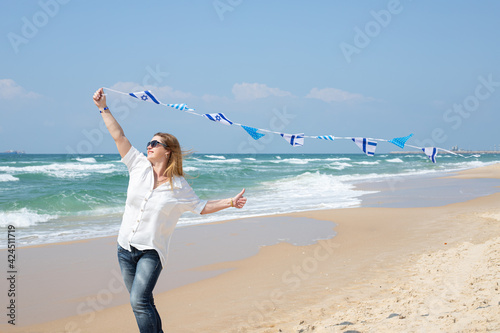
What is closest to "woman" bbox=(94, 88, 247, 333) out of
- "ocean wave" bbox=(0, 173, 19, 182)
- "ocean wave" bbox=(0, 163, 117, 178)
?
"ocean wave" bbox=(0, 173, 19, 182)

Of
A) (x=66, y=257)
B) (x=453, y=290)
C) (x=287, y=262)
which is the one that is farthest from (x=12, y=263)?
(x=453, y=290)

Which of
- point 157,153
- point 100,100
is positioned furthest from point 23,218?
point 157,153

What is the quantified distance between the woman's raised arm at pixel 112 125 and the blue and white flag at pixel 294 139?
1.96 metres

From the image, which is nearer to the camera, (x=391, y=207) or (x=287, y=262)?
(x=287, y=262)

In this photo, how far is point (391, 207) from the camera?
511 inches

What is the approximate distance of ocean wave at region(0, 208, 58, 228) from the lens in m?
11.5

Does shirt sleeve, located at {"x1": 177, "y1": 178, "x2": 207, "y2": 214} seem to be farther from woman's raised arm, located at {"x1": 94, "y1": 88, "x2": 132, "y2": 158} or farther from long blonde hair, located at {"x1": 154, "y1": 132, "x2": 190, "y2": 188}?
woman's raised arm, located at {"x1": 94, "y1": 88, "x2": 132, "y2": 158}

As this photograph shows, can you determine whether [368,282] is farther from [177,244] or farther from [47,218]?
[47,218]

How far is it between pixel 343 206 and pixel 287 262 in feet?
23.4

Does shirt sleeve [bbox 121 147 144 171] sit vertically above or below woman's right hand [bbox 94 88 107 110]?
below

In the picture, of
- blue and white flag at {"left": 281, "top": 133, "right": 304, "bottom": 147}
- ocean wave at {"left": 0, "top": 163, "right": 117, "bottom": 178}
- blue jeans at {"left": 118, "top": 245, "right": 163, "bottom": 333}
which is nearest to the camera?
blue jeans at {"left": 118, "top": 245, "right": 163, "bottom": 333}

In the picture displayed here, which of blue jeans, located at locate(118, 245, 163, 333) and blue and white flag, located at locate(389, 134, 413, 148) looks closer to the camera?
blue jeans, located at locate(118, 245, 163, 333)

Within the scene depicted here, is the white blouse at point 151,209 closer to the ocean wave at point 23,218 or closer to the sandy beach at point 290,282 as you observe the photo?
the sandy beach at point 290,282

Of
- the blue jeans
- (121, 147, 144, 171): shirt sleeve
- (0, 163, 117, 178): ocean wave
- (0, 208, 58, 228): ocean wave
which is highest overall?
(121, 147, 144, 171): shirt sleeve
